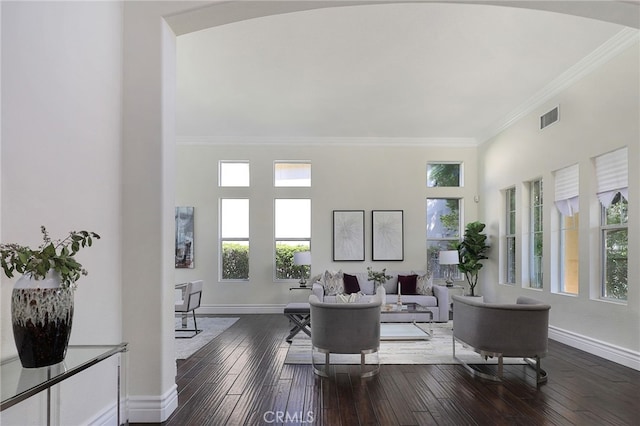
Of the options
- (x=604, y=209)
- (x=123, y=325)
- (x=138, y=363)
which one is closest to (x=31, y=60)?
(x=123, y=325)

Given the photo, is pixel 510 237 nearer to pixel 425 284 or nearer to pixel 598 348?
pixel 425 284

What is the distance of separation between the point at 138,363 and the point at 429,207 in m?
6.88

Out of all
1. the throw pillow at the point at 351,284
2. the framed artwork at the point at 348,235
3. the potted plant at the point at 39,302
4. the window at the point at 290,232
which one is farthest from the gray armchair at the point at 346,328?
the window at the point at 290,232

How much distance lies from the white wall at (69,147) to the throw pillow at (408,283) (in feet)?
18.7

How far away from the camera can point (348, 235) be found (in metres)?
8.47

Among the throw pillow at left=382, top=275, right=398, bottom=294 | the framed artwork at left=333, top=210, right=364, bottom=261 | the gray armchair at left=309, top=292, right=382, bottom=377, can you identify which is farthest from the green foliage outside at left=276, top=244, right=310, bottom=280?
the gray armchair at left=309, top=292, right=382, bottom=377

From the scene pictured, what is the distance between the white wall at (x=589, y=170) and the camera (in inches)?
173

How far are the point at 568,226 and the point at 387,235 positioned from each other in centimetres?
345

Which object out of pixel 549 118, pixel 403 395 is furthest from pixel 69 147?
pixel 549 118

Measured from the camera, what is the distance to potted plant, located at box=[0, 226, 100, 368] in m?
1.72

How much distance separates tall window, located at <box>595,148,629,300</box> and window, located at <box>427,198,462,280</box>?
3.68 meters

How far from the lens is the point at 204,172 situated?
27.9 feet

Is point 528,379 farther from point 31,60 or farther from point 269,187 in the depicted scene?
point 269,187

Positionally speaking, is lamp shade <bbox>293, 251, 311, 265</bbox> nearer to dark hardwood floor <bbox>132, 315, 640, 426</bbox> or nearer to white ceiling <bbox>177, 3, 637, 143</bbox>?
white ceiling <bbox>177, 3, 637, 143</bbox>
